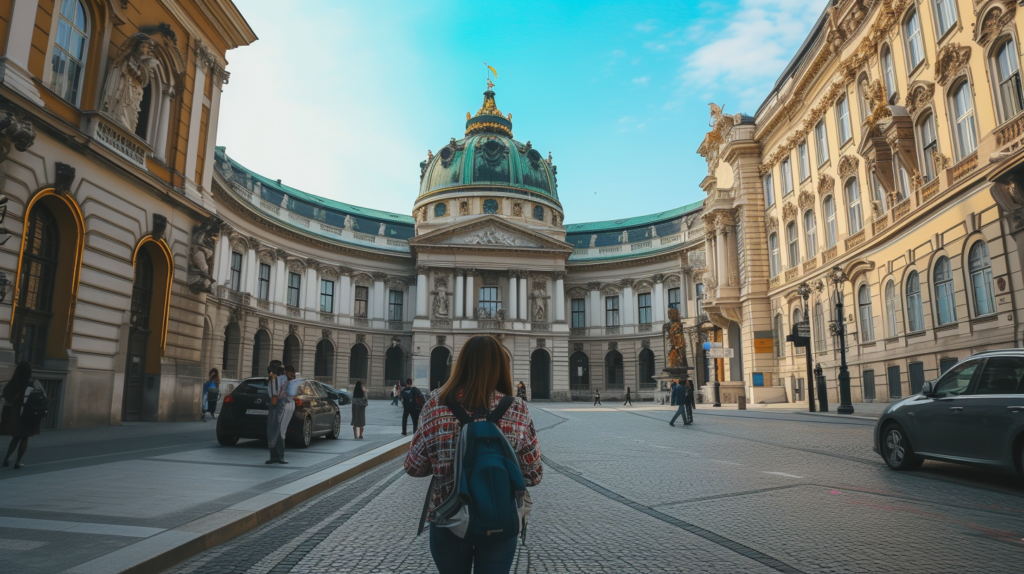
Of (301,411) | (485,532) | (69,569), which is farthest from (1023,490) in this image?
(301,411)

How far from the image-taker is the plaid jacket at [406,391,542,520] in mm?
3170

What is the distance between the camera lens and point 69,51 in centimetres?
1512

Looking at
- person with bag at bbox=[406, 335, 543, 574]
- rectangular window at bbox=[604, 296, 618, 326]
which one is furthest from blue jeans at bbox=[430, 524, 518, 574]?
rectangular window at bbox=[604, 296, 618, 326]

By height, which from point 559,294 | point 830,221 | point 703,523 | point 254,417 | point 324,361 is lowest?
point 703,523

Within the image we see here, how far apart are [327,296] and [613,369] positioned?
26.9 m

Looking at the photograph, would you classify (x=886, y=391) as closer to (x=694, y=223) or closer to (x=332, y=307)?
(x=694, y=223)

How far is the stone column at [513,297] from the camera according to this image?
58.2 metres

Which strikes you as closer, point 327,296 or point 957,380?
point 957,380

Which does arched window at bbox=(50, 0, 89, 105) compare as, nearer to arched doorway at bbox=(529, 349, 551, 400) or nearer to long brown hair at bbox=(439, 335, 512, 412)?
long brown hair at bbox=(439, 335, 512, 412)

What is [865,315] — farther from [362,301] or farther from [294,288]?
[362,301]

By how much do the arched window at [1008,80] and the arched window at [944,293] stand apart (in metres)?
4.69

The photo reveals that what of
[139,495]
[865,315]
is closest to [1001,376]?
[139,495]

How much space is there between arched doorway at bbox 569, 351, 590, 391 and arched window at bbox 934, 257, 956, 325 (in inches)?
1669

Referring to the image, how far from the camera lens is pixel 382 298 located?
59.4m
